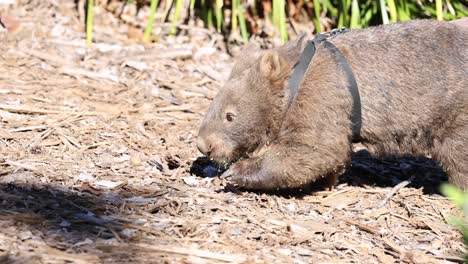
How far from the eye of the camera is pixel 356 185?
609 centimetres

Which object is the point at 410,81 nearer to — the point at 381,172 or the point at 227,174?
the point at 381,172

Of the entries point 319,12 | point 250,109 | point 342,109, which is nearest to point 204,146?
point 250,109

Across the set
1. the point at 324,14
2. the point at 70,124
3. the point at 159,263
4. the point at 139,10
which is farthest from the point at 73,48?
the point at 159,263

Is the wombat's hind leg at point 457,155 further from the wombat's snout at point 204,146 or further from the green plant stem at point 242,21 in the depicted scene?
the green plant stem at point 242,21

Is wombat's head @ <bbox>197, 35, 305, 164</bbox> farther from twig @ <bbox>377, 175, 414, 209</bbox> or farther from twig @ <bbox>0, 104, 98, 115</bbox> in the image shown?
twig @ <bbox>0, 104, 98, 115</bbox>

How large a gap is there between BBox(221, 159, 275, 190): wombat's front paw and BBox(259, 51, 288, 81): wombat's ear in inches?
26.1

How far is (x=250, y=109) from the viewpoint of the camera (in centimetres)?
572

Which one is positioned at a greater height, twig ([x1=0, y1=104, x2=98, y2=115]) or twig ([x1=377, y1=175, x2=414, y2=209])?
twig ([x1=0, y1=104, x2=98, y2=115])

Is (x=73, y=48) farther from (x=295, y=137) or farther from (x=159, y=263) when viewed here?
(x=159, y=263)

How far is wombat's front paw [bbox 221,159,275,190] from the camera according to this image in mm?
5492

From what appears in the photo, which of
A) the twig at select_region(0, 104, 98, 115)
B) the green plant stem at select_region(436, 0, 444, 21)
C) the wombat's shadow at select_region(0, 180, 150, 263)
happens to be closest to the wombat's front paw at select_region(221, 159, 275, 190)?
the wombat's shadow at select_region(0, 180, 150, 263)

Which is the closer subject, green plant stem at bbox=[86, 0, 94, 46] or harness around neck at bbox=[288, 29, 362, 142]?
harness around neck at bbox=[288, 29, 362, 142]

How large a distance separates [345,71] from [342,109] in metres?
0.27

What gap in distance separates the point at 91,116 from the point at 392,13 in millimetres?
3212
